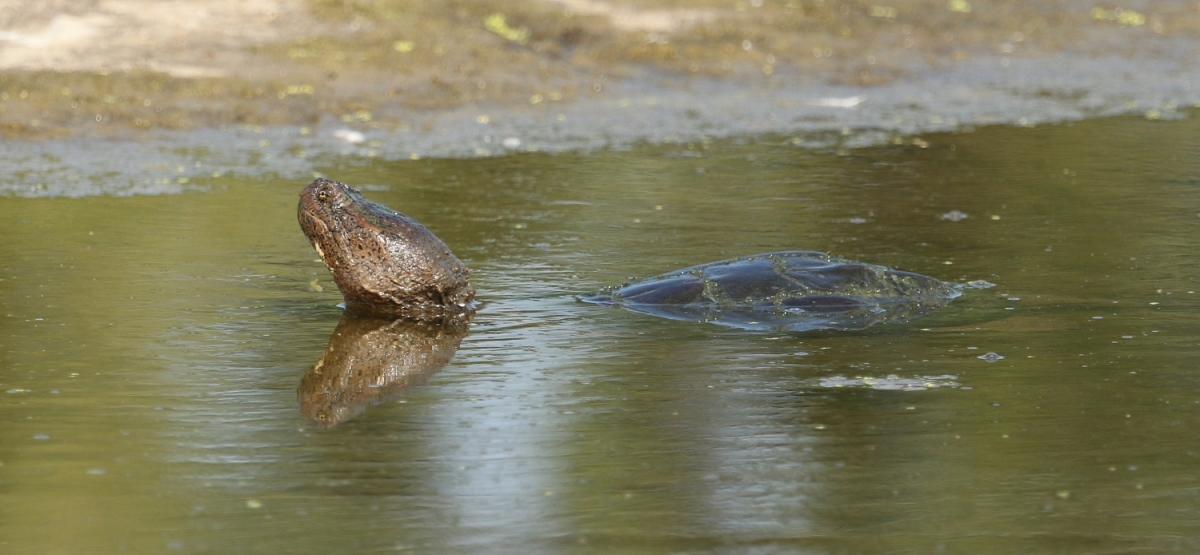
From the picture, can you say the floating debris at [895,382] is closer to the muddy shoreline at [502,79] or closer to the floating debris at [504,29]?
the muddy shoreline at [502,79]

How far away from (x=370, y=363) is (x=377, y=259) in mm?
844

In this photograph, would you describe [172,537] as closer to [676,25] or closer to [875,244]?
[875,244]

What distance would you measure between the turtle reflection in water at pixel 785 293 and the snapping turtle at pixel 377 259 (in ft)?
1.91

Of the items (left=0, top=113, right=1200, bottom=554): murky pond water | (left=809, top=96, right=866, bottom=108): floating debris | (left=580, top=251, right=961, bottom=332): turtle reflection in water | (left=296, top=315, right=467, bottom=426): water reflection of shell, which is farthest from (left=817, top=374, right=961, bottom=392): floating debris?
(left=809, top=96, right=866, bottom=108): floating debris

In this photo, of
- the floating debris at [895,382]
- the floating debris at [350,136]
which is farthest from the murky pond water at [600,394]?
the floating debris at [350,136]

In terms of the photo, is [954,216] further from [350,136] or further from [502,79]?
[502,79]

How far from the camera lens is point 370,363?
18.0 ft

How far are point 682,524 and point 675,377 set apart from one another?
143cm

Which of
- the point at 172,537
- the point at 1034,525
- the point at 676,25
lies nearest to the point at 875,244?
the point at 1034,525

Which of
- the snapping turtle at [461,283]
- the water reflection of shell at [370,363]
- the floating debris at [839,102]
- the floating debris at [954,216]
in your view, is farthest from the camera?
the floating debris at [839,102]

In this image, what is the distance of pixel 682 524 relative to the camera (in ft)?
12.3

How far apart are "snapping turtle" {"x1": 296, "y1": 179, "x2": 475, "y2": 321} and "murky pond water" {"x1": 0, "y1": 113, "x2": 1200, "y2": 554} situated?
19cm

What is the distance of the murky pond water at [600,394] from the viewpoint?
12.4ft

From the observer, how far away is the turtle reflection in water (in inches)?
242
